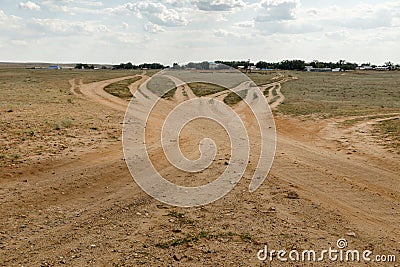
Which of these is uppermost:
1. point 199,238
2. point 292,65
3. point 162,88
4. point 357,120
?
point 292,65

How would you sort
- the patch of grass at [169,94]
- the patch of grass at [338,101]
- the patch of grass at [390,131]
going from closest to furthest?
the patch of grass at [390,131]
the patch of grass at [338,101]
the patch of grass at [169,94]

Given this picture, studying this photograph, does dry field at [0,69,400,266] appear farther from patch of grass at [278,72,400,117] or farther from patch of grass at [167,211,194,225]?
patch of grass at [278,72,400,117]

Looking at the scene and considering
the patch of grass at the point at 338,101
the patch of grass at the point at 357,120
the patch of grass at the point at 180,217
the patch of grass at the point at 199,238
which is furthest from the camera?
the patch of grass at the point at 338,101

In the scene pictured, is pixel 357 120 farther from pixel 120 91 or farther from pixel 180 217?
pixel 120 91

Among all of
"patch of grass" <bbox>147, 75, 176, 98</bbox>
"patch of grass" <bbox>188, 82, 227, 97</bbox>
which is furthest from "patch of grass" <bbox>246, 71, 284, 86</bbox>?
"patch of grass" <bbox>147, 75, 176, 98</bbox>

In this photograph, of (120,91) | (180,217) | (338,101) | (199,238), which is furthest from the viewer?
(120,91)

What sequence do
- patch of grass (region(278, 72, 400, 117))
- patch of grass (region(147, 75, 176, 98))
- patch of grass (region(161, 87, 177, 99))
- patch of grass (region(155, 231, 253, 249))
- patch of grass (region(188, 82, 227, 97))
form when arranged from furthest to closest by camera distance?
patch of grass (region(188, 82, 227, 97)), patch of grass (region(147, 75, 176, 98)), patch of grass (region(161, 87, 177, 99)), patch of grass (region(278, 72, 400, 117)), patch of grass (region(155, 231, 253, 249))

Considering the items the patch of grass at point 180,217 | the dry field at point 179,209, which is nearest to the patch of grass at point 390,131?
the dry field at point 179,209

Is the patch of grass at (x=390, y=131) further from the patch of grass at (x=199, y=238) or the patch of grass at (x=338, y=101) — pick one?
the patch of grass at (x=199, y=238)

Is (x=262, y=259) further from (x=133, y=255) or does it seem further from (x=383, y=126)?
(x=383, y=126)

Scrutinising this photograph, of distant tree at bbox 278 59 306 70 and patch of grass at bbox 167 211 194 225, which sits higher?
distant tree at bbox 278 59 306 70

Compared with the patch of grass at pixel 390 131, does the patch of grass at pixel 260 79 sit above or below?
above

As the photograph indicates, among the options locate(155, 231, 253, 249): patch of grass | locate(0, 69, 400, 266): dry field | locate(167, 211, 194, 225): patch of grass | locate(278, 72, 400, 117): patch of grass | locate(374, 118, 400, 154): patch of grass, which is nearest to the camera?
locate(0, 69, 400, 266): dry field

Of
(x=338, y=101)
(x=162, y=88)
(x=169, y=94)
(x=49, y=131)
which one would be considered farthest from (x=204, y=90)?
(x=49, y=131)
